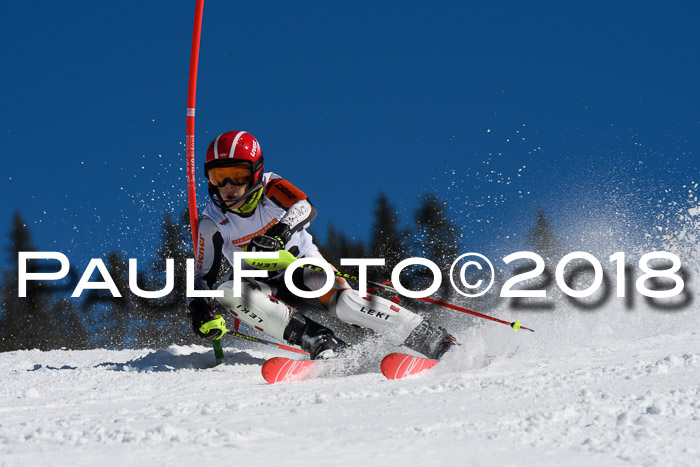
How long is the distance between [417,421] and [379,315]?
8.47 feet

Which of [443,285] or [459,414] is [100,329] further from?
[459,414]

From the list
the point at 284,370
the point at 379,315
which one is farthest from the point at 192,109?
the point at 284,370

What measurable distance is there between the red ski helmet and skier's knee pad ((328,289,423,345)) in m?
1.13

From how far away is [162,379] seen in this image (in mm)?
5207

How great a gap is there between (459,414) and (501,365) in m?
1.61

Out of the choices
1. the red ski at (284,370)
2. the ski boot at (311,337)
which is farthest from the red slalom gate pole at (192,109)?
the red ski at (284,370)

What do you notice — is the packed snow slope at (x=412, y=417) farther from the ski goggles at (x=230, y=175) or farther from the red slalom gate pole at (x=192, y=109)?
the red slalom gate pole at (x=192, y=109)

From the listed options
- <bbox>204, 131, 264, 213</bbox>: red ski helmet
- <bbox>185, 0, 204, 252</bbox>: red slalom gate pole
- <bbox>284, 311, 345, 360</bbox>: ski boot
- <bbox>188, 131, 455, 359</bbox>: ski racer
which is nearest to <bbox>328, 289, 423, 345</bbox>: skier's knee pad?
<bbox>188, 131, 455, 359</bbox>: ski racer

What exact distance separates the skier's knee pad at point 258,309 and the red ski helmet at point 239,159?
0.71m

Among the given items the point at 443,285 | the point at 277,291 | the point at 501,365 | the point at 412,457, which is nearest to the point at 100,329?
the point at 443,285

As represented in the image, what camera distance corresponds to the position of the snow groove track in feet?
7.26

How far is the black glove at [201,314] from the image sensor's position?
5.54 meters

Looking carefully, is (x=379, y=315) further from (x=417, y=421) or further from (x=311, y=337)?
(x=417, y=421)

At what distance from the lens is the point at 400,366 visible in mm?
4516
